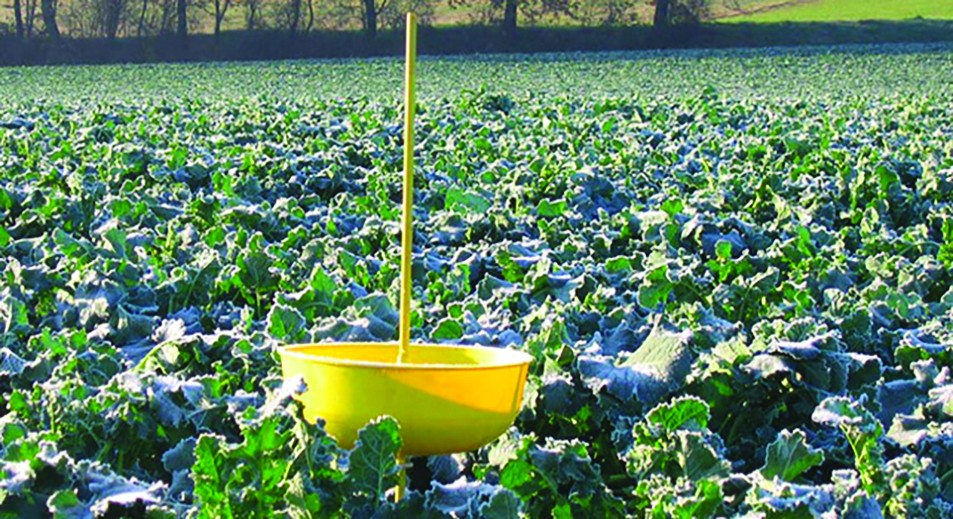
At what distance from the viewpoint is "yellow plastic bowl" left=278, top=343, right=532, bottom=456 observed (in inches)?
90.8

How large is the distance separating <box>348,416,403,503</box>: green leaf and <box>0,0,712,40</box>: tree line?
5504cm

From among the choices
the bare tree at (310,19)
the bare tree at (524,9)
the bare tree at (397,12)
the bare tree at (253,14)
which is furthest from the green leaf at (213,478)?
the bare tree at (253,14)

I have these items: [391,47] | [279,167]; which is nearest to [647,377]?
[279,167]

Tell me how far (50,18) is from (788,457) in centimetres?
5920

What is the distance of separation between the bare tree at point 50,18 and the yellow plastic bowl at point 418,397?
58.5 meters

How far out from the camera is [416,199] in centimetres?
805

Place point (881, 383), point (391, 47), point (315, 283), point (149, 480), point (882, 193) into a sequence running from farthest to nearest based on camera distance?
1. point (391, 47)
2. point (882, 193)
3. point (315, 283)
4. point (881, 383)
5. point (149, 480)

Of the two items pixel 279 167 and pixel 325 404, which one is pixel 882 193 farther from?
pixel 325 404

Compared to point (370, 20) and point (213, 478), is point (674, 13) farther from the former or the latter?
point (213, 478)

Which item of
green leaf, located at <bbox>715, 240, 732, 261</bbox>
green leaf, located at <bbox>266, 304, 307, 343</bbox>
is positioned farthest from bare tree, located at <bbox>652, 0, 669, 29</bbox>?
green leaf, located at <bbox>266, 304, 307, 343</bbox>

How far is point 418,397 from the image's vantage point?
2.31 meters

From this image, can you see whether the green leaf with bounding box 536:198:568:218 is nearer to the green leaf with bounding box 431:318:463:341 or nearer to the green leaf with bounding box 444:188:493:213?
the green leaf with bounding box 444:188:493:213

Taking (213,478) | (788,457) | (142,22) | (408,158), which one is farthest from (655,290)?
(142,22)

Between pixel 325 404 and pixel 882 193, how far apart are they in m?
6.23
